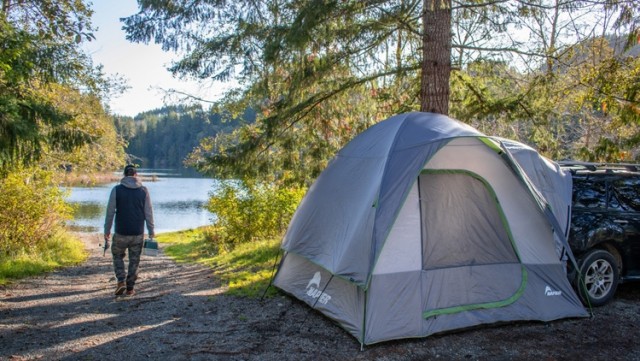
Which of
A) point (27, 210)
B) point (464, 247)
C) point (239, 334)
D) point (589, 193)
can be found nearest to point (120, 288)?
point (239, 334)

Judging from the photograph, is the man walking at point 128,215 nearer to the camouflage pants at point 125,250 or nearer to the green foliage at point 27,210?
the camouflage pants at point 125,250

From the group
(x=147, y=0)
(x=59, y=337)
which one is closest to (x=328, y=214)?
(x=59, y=337)

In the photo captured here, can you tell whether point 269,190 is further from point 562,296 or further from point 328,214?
point 562,296

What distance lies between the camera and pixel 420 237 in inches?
213

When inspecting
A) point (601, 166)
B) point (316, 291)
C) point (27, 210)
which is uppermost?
point (601, 166)

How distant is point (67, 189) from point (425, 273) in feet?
35.7

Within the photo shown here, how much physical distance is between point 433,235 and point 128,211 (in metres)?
4.30

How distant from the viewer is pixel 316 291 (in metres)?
5.92

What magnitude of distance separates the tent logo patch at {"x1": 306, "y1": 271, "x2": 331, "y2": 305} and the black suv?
313 cm

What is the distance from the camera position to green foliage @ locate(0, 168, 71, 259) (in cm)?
1034

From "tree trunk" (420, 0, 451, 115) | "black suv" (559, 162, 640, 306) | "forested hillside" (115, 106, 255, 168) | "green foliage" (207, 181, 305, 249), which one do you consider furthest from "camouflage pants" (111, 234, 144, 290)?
"forested hillside" (115, 106, 255, 168)

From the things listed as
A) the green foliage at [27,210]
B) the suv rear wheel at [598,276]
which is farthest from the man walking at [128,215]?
the suv rear wheel at [598,276]

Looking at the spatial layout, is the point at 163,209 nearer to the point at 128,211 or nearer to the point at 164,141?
the point at 128,211

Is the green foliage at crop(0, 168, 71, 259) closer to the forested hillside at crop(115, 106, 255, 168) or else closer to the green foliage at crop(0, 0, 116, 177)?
the green foliage at crop(0, 0, 116, 177)
